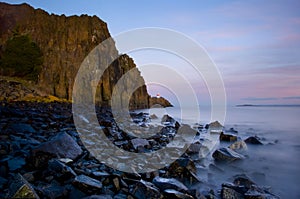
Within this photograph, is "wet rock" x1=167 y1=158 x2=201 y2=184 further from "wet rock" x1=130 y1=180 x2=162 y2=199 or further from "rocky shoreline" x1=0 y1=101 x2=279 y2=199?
"wet rock" x1=130 y1=180 x2=162 y2=199

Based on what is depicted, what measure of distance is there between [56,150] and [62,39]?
64942 millimetres

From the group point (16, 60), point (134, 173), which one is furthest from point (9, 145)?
point (16, 60)

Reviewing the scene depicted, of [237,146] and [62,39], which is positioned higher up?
[62,39]

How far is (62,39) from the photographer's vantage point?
200 ft

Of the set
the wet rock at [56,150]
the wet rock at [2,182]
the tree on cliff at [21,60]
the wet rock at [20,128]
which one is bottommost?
the wet rock at [2,182]

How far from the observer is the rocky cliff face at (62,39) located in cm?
5381

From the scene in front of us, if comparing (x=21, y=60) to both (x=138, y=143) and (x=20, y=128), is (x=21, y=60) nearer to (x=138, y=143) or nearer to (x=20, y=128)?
(x=20, y=128)

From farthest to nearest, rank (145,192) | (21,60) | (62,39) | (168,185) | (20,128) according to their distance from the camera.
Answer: (62,39) < (21,60) < (20,128) < (168,185) < (145,192)

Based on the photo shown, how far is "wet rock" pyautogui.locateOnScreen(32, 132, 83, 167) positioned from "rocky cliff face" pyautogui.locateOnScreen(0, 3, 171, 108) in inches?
1970

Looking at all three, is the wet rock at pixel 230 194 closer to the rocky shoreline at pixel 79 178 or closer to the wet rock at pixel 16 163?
the rocky shoreline at pixel 79 178

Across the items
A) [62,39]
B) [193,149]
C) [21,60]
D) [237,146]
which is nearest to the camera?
[193,149]

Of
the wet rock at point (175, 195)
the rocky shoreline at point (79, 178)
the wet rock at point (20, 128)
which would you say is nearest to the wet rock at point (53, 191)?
the rocky shoreline at point (79, 178)

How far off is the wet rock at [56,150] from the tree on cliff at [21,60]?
3528 centimetres

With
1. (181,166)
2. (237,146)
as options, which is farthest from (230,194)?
(237,146)
